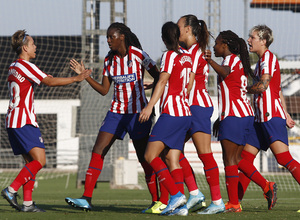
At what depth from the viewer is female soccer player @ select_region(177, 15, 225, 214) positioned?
22.3ft

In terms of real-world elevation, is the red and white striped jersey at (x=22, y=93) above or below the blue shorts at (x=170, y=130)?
above

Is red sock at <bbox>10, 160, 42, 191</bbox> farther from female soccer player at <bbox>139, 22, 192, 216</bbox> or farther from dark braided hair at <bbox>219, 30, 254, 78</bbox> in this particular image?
dark braided hair at <bbox>219, 30, 254, 78</bbox>

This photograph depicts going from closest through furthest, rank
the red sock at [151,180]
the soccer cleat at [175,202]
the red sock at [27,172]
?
the soccer cleat at [175,202] → the red sock at [27,172] → the red sock at [151,180]

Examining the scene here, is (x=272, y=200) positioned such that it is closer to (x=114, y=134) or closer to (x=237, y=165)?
(x=237, y=165)

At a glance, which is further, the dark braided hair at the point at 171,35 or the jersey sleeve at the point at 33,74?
the jersey sleeve at the point at 33,74

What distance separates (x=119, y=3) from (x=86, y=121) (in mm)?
3181

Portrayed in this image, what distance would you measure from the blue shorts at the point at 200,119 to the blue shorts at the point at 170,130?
399 millimetres

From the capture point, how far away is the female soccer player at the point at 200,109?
679 cm

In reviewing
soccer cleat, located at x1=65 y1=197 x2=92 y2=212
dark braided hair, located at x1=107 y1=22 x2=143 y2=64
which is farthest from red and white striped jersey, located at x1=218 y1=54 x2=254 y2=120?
soccer cleat, located at x1=65 y1=197 x2=92 y2=212

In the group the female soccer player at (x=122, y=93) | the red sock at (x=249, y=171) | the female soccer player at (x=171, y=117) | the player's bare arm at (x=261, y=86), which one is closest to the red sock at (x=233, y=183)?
the red sock at (x=249, y=171)

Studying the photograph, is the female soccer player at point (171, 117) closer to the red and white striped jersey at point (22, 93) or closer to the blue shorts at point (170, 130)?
the blue shorts at point (170, 130)

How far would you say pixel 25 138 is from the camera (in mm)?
6777

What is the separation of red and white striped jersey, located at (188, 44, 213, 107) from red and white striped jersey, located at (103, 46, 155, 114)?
20.2 inches

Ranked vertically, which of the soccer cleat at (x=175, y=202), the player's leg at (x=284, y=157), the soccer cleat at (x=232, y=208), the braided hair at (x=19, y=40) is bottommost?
the soccer cleat at (x=232, y=208)
